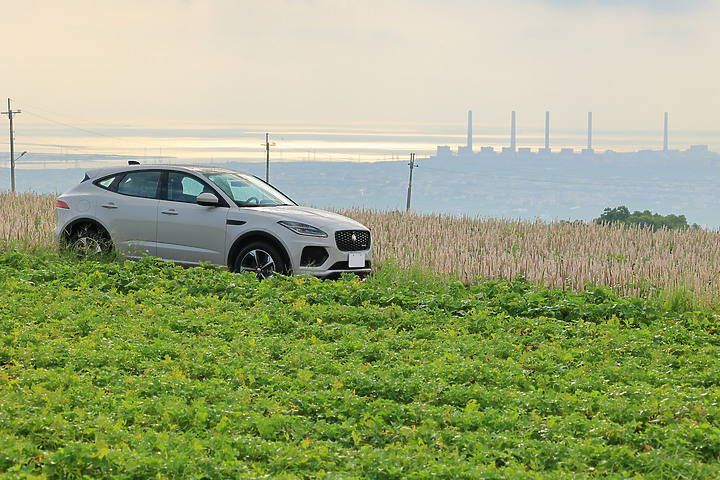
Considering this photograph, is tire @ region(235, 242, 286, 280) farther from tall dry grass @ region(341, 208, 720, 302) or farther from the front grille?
tall dry grass @ region(341, 208, 720, 302)

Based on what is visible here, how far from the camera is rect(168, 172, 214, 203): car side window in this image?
41.5 ft

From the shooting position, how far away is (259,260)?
12086mm

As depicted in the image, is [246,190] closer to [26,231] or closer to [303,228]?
[303,228]

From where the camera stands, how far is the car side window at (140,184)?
13008 millimetres

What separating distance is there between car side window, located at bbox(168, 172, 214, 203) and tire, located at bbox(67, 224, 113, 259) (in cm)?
152

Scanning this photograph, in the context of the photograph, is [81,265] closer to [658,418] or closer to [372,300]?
[372,300]

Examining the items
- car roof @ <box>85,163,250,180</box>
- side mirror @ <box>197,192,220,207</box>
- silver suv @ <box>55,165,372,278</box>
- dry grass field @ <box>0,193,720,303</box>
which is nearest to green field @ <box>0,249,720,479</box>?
silver suv @ <box>55,165,372,278</box>

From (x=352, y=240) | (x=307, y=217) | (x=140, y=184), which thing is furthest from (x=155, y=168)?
(x=352, y=240)

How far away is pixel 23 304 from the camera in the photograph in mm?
9805

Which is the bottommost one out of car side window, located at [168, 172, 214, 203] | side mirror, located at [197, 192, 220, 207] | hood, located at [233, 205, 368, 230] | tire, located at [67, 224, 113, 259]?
tire, located at [67, 224, 113, 259]

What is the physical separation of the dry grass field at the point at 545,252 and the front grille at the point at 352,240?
108 centimetres

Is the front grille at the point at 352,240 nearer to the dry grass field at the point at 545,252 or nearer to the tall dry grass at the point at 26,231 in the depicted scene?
the dry grass field at the point at 545,252

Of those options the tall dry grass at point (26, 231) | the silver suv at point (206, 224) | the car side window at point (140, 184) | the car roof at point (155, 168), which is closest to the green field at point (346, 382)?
the silver suv at point (206, 224)

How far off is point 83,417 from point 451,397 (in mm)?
2934
